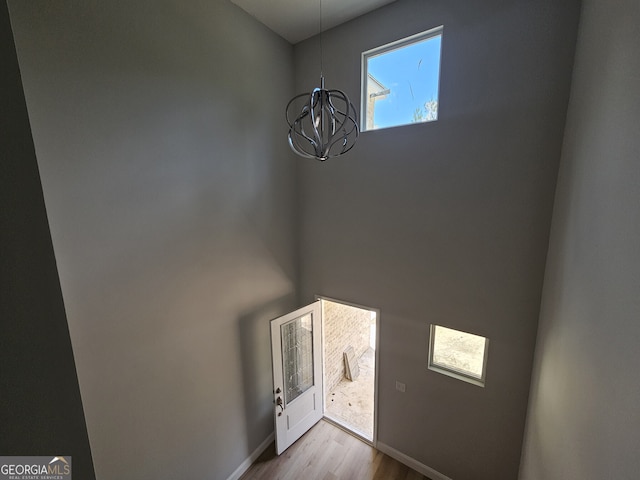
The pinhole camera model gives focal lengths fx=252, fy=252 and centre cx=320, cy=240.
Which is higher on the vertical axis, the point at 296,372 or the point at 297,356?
the point at 297,356

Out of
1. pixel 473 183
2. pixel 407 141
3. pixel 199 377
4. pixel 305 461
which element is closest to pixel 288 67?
pixel 407 141

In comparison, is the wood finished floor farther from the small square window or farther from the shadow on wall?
the small square window

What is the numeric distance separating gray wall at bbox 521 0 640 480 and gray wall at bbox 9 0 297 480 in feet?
9.09

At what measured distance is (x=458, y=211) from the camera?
260 cm

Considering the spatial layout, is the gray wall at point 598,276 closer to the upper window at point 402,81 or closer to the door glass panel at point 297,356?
the upper window at point 402,81

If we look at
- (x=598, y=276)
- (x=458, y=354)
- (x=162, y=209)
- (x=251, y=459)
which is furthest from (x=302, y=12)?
(x=251, y=459)

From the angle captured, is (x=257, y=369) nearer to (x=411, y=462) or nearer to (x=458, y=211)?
(x=411, y=462)

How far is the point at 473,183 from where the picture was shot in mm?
2498

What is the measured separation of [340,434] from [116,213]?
4030 millimetres

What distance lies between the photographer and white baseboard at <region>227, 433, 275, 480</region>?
306cm

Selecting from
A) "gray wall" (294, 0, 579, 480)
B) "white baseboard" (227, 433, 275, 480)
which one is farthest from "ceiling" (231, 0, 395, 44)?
"white baseboard" (227, 433, 275, 480)

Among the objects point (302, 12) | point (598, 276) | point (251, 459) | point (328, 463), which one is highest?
point (302, 12)

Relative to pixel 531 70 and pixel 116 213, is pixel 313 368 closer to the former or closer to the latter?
pixel 116 213

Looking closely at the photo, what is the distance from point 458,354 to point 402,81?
3157mm
